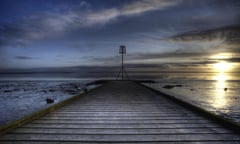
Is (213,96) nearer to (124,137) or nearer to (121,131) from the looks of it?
(121,131)

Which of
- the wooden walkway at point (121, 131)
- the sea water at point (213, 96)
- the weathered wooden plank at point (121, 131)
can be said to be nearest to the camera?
the wooden walkway at point (121, 131)

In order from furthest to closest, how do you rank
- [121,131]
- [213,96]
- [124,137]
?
1. [213,96]
2. [121,131]
3. [124,137]

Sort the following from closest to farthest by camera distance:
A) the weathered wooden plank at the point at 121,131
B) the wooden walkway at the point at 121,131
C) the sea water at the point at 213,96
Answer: the wooden walkway at the point at 121,131 < the weathered wooden plank at the point at 121,131 < the sea water at the point at 213,96

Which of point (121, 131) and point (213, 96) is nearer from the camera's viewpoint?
point (121, 131)

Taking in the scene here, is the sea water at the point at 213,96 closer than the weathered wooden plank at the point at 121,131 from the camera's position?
No

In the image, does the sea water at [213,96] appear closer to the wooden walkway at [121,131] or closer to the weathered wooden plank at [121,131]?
the wooden walkway at [121,131]

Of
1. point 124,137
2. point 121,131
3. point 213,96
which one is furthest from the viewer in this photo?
point 213,96

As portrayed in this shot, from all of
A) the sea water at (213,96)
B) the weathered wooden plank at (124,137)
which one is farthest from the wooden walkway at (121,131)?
the sea water at (213,96)

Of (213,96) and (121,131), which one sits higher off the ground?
(121,131)

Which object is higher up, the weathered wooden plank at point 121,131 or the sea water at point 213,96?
the weathered wooden plank at point 121,131

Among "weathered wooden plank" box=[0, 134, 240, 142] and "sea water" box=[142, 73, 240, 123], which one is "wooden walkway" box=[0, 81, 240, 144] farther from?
"sea water" box=[142, 73, 240, 123]

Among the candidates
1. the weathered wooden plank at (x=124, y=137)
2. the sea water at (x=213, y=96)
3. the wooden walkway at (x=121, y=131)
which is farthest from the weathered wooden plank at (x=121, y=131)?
the sea water at (x=213, y=96)

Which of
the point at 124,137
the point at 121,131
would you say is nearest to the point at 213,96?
the point at 121,131

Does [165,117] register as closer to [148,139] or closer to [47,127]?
[148,139]
